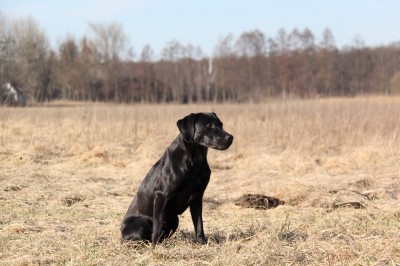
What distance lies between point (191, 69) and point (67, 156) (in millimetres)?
44509

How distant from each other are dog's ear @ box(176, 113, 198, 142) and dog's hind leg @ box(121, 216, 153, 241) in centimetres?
84

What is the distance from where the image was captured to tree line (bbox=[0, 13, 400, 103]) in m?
37.8

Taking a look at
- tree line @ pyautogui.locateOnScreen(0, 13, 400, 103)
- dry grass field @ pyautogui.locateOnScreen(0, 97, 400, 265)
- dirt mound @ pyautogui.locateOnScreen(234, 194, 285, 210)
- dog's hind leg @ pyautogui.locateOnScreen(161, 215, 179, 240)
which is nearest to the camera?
dry grass field @ pyautogui.locateOnScreen(0, 97, 400, 265)

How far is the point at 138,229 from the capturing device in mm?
4316

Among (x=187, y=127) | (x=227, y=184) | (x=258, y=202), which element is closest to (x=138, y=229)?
(x=187, y=127)

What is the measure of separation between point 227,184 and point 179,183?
418cm

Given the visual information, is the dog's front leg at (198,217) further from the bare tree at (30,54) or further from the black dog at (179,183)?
the bare tree at (30,54)

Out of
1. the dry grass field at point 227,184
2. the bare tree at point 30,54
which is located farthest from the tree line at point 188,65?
the dry grass field at point 227,184

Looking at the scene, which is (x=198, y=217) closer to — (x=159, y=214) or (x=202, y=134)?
(x=159, y=214)

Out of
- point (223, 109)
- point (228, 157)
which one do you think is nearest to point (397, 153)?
point (228, 157)

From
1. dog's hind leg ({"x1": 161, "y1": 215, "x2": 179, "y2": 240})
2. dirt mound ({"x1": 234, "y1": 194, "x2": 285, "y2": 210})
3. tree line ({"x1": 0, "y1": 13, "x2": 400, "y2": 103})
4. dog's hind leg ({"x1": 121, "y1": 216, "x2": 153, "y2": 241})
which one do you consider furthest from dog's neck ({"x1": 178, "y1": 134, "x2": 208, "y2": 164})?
tree line ({"x1": 0, "y1": 13, "x2": 400, "y2": 103})

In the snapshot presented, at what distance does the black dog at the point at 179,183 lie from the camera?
13.8ft

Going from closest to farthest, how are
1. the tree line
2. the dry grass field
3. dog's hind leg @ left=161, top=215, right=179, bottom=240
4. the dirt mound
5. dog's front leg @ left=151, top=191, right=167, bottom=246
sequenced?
the dry grass field
dog's front leg @ left=151, top=191, right=167, bottom=246
dog's hind leg @ left=161, top=215, right=179, bottom=240
the dirt mound
the tree line

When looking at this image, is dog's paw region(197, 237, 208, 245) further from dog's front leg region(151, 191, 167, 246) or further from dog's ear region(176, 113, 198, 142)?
dog's ear region(176, 113, 198, 142)
